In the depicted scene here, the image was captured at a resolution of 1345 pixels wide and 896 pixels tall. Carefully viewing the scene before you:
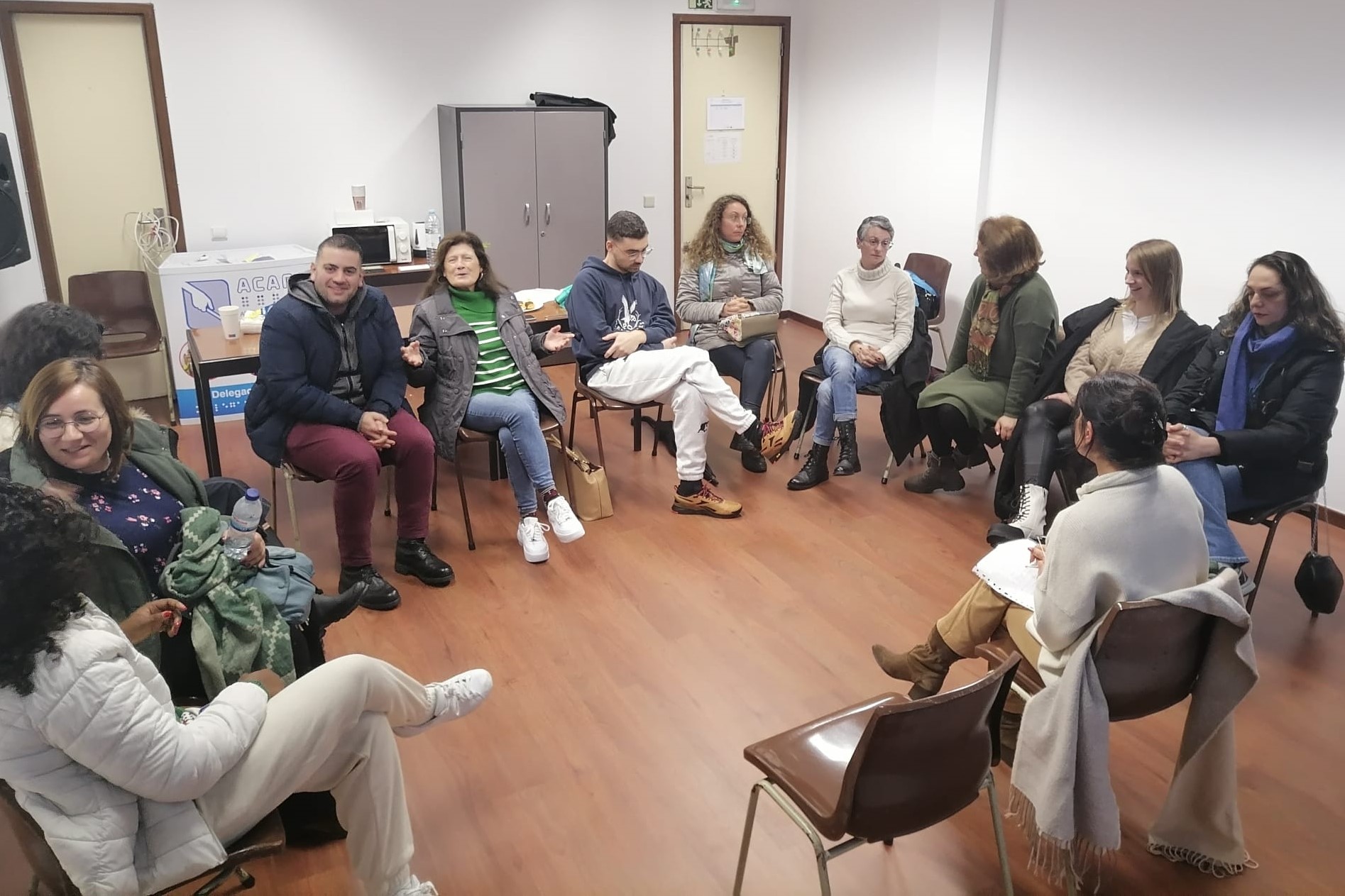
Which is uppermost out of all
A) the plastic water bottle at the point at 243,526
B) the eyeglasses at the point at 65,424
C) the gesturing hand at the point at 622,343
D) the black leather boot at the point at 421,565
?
the eyeglasses at the point at 65,424

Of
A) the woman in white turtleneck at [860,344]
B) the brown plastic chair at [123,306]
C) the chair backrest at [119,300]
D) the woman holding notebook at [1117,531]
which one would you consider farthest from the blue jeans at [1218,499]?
the chair backrest at [119,300]

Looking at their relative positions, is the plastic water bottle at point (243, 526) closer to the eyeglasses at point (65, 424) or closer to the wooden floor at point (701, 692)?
the eyeglasses at point (65, 424)

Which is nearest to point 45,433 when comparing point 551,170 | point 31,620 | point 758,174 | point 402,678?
point 31,620

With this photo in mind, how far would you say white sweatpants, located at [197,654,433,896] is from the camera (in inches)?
71.7

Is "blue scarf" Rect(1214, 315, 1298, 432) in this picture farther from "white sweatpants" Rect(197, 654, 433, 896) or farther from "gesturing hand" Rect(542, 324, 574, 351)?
"white sweatpants" Rect(197, 654, 433, 896)

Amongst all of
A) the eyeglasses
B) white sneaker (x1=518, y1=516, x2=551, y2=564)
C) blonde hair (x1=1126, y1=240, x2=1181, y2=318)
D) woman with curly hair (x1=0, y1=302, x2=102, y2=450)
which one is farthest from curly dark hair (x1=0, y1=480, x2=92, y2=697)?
blonde hair (x1=1126, y1=240, x2=1181, y2=318)

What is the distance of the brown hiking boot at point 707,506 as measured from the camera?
414 cm

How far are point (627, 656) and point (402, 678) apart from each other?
3.66 feet

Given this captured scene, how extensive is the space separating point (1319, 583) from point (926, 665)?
1.63m

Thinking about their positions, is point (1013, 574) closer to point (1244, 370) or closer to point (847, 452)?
point (1244, 370)

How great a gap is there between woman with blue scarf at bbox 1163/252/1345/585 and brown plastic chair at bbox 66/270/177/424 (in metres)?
4.77

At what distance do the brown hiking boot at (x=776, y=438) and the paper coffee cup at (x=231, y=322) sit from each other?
88.9 inches

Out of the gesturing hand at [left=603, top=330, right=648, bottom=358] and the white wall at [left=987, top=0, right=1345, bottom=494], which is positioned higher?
the white wall at [left=987, top=0, right=1345, bottom=494]

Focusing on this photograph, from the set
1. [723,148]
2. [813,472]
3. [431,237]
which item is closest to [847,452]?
[813,472]
